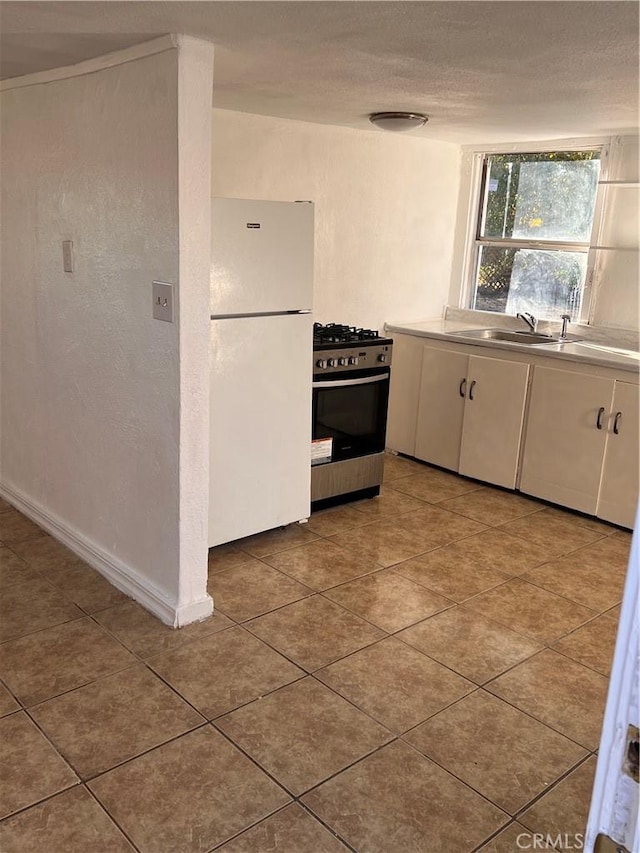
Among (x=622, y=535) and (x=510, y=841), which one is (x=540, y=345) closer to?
(x=622, y=535)

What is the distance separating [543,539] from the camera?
3.69m

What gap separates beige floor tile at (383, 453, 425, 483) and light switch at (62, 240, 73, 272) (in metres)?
2.22

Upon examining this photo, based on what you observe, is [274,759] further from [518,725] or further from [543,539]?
[543,539]

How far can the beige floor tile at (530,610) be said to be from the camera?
2.84 meters

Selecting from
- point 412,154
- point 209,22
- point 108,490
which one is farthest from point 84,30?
point 412,154

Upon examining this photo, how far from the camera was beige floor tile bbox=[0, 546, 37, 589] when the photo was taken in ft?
9.95

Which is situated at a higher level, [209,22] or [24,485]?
[209,22]

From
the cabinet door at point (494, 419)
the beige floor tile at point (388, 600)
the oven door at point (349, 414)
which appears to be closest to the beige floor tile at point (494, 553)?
the beige floor tile at point (388, 600)

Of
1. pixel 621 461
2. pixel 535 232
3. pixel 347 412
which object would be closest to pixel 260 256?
pixel 347 412

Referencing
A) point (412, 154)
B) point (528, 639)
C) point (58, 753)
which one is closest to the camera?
point (58, 753)

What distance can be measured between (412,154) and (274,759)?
3.79 m

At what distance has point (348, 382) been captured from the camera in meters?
3.79

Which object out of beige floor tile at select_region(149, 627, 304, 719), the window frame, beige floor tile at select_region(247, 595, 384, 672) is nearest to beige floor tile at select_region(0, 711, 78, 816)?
beige floor tile at select_region(149, 627, 304, 719)

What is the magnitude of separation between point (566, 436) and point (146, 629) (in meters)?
2.41
